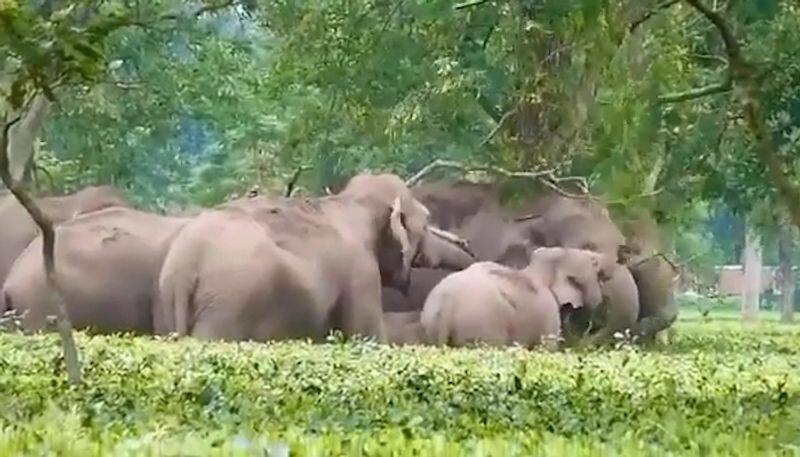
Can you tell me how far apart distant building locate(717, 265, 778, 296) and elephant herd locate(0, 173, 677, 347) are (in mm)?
12290

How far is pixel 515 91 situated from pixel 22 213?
770cm

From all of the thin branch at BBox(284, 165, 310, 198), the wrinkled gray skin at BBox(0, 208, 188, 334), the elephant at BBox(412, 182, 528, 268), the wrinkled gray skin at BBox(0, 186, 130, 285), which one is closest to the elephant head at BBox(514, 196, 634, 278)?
the elephant at BBox(412, 182, 528, 268)

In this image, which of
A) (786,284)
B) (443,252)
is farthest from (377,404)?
(786,284)

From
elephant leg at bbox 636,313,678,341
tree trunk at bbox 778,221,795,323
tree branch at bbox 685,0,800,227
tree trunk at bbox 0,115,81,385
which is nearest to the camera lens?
tree trunk at bbox 0,115,81,385

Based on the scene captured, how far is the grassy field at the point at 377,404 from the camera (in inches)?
209

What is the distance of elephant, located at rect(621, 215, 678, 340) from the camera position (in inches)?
746

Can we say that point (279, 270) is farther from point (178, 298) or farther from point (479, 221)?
point (479, 221)

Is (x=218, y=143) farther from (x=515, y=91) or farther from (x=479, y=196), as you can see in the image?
(x=515, y=91)

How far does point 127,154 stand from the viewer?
23047 mm

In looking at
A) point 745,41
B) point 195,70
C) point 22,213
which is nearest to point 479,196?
point 195,70

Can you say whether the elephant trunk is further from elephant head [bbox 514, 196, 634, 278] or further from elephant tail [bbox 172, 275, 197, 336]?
elephant tail [bbox 172, 275, 197, 336]

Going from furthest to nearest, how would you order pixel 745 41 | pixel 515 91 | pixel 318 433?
pixel 515 91 < pixel 745 41 < pixel 318 433

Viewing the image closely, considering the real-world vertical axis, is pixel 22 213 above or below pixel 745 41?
below

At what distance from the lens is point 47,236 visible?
755 cm
